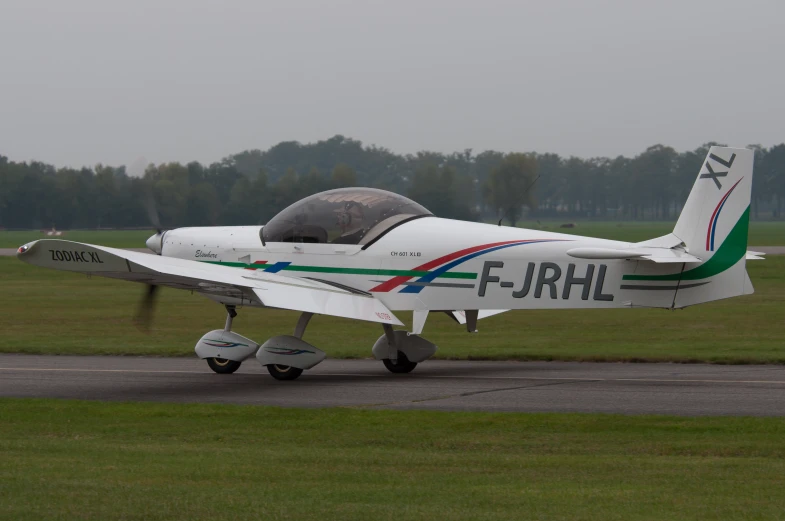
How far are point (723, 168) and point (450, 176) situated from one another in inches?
656

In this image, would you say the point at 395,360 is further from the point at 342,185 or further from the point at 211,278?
the point at 342,185

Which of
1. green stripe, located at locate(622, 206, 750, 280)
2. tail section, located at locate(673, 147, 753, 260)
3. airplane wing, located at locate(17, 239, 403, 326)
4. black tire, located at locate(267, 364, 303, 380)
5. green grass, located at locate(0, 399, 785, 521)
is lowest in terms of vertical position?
black tire, located at locate(267, 364, 303, 380)

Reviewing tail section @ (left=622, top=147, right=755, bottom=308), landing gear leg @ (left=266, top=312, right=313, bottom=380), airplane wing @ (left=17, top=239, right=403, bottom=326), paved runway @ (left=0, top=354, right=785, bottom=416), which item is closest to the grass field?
paved runway @ (left=0, top=354, right=785, bottom=416)

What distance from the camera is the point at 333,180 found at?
3925 cm

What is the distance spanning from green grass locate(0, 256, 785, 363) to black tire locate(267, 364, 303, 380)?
3508mm

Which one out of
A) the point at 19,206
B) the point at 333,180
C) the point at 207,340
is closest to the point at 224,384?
the point at 207,340

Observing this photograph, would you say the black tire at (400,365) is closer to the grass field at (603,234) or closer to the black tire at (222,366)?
the black tire at (222,366)

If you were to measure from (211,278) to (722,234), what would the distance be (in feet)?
22.1

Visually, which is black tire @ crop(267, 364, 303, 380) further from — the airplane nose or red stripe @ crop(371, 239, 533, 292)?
the airplane nose

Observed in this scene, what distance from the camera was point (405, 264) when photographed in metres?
16.2

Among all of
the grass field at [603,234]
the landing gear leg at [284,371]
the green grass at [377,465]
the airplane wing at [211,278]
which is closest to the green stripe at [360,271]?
the airplane wing at [211,278]

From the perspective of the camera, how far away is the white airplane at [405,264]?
14695 millimetres

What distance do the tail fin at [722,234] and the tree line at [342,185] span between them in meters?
3.86

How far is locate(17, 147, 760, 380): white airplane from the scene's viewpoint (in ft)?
48.2
